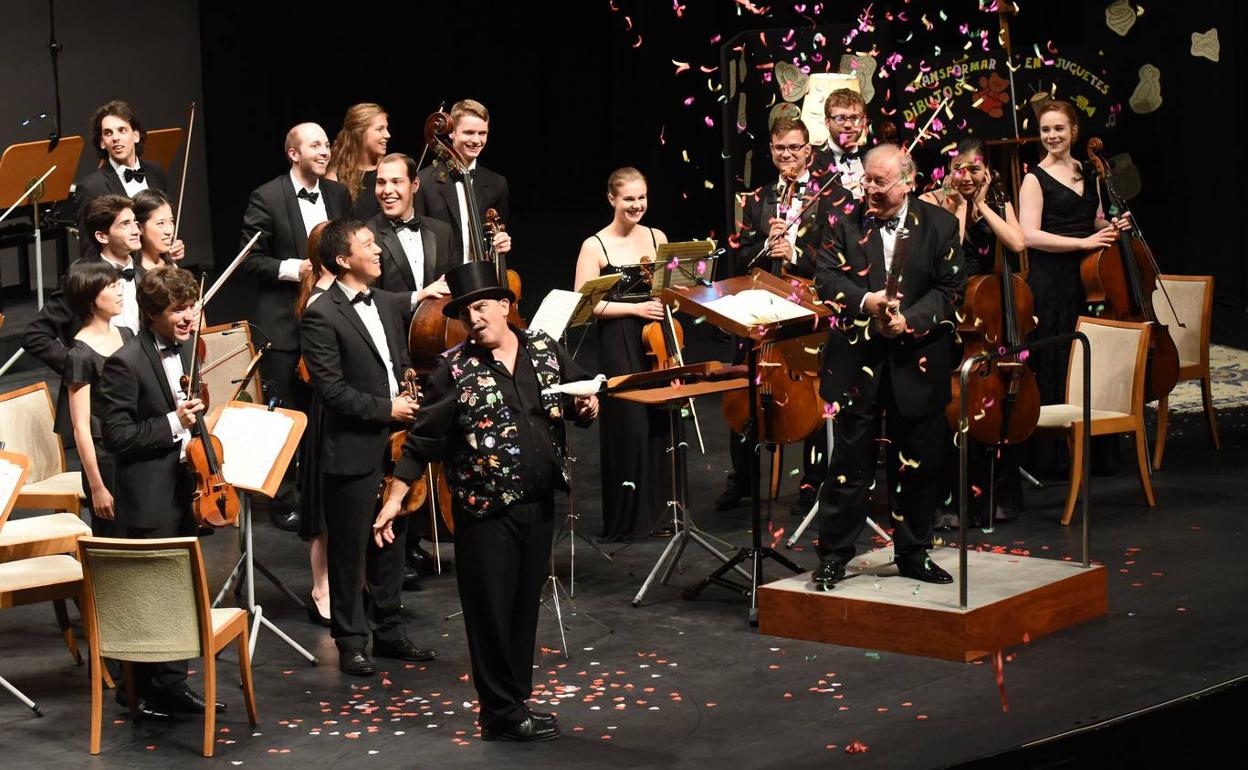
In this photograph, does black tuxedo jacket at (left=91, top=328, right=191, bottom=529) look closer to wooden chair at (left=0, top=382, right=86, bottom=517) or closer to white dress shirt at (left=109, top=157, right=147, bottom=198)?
wooden chair at (left=0, top=382, right=86, bottom=517)

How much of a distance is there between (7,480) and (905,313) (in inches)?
120

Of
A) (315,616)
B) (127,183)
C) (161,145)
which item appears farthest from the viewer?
(161,145)

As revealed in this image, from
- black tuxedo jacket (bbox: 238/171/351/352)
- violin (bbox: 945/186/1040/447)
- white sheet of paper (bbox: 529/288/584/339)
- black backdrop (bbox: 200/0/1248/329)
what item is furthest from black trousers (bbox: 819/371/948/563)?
black backdrop (bbox: 200/0/1248/329)

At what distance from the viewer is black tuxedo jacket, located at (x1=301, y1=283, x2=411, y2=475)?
6.10 meters

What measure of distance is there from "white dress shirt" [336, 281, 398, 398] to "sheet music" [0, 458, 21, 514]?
4.08 feet

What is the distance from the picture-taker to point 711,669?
604cm

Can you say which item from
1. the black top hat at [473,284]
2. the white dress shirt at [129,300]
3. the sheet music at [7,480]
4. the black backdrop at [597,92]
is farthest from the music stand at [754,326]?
the black backdrop at [597,92]

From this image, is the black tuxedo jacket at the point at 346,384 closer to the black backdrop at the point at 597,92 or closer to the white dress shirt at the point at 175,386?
the white dress shirt at the point at 175,386

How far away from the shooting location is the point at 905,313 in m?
6.09

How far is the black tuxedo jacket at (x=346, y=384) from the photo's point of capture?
20.0ft

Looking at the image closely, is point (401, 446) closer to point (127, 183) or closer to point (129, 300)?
point (129, 300)

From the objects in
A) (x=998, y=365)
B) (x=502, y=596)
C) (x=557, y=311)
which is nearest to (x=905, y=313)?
(x=998, y=365)

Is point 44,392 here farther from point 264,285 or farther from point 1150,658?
point 1150,658

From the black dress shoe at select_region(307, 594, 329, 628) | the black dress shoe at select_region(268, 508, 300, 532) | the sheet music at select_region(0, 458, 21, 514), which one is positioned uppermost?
the sheet music at select_region(0, 458, 21, 514)
